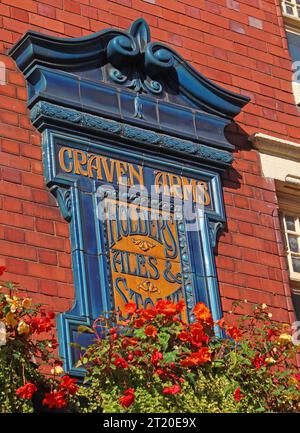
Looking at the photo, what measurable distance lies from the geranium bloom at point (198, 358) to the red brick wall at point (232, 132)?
4.40 feet

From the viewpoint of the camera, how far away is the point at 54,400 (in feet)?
34.1

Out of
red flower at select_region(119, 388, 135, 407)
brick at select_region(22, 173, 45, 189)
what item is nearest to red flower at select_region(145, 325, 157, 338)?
red flower at select_region(119, 388, 135, 407)

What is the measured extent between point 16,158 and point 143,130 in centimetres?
127

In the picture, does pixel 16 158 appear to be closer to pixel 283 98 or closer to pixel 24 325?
pixel 24 325

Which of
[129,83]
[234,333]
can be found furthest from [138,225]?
[234,333]

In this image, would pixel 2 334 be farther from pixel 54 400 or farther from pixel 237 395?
pixel 237 395

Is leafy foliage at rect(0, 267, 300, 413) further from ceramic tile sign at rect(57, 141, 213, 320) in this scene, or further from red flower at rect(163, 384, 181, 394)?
ceramic tile sign at rect(57, 141, 213, 320)

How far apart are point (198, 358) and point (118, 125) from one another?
8.73 feet

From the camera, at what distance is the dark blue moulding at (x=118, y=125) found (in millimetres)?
12422

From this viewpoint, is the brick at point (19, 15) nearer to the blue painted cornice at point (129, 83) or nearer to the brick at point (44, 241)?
the blue painted cornice at point (129, 83)

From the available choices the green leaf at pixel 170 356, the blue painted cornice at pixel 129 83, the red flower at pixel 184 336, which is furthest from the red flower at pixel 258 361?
the blue painted cornice at pixel 129 83

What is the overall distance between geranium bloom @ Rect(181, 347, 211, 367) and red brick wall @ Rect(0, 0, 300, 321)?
1.34m
